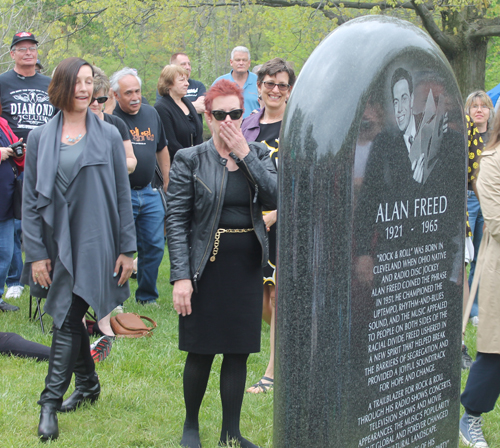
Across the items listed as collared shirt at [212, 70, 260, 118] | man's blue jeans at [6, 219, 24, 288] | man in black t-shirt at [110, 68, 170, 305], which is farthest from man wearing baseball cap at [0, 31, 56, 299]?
collared shirt at [212, 70, 260, 118]

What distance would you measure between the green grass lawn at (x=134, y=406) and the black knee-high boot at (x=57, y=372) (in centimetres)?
17

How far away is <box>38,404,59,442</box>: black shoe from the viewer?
12.4 feet

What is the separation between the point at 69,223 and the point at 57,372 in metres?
0.92

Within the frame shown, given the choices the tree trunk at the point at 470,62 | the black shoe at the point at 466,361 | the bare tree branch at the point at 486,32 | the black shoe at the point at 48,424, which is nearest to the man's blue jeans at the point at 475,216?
the black shoe at the point at 466,361

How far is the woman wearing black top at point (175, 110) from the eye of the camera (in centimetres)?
735

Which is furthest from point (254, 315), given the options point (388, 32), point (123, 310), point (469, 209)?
point (469, 209)

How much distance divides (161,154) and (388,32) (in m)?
4.71

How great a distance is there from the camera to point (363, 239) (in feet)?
8.30

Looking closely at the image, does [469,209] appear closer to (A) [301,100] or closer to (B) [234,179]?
(B) [234,179]

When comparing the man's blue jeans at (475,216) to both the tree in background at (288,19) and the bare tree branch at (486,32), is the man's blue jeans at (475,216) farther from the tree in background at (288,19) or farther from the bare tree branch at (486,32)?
the bare tree branch at (486,32)

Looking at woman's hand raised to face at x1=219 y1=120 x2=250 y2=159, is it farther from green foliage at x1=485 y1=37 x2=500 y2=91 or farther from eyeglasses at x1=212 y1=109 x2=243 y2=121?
green foliage at x1=485 y1=37 x2=500 y2=91

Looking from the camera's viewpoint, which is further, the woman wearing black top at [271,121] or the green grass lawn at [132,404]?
the woman wearing black top at [271,121]

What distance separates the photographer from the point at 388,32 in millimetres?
2688

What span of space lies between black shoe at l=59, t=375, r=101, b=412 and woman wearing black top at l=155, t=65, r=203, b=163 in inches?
147
